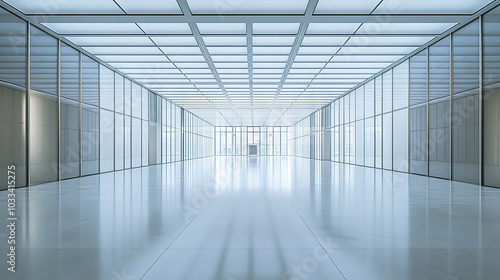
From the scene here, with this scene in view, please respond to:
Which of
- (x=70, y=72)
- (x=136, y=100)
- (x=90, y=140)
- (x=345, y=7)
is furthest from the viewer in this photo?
(x=136, y=100)

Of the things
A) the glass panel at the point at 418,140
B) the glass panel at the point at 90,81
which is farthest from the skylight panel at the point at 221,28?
the glass panel at the point at 418,140

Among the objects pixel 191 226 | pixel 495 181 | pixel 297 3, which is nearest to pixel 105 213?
pixel 191 226

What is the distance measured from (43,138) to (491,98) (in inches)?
Answer: 650

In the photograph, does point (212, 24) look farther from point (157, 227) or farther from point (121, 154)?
point (121, 154)

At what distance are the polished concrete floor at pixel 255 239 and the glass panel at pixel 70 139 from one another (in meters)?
6.91

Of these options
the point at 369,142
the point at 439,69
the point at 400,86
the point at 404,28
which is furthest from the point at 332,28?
the point at 369,142

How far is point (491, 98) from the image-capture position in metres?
11.4

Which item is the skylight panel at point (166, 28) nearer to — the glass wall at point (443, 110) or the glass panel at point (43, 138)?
the glass panel at point (43, 138)

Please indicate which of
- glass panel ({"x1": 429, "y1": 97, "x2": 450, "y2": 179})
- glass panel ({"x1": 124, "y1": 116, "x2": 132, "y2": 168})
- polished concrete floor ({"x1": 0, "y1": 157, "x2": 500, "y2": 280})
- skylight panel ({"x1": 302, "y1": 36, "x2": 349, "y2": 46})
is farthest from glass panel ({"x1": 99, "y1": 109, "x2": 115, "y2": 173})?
glass panel ({"x1": 429, "y1": 97, "x2": 450, "y2": 179})

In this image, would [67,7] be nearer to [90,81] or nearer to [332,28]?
[90,81]

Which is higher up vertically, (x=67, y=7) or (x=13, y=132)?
(x=67, y=7)

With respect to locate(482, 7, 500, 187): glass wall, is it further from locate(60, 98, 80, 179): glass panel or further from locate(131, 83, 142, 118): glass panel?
locate(131, 83, 142, 118): glass panel

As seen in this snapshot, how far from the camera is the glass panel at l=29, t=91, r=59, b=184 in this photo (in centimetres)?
1195

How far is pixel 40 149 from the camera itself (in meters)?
12.4
